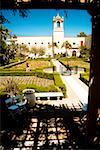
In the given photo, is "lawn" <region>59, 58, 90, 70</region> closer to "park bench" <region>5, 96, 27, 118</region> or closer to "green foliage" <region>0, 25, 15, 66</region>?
"green foliage" <region>0, 25, 15, 66</region>

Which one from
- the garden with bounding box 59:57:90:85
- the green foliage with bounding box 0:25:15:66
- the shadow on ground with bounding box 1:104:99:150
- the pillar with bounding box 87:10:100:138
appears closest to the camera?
the pillar with bounding box 87:10:100:138

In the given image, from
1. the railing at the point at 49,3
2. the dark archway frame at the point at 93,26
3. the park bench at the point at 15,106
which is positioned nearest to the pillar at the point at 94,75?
the dark archway frame at the point at 93,26

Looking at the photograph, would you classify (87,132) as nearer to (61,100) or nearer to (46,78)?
(61,100)

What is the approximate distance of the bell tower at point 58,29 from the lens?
201 ft

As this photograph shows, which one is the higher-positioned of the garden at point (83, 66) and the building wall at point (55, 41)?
the building wall at point (55, 41)

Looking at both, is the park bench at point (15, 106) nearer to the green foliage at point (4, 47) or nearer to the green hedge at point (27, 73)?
the green foliage at point (4, 47)

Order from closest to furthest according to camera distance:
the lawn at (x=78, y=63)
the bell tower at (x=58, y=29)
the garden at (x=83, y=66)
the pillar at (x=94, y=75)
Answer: the pillar at (x=94, y=75) < the garden at (x=83, y=66) < the lawn at (x=78, y=63) < the bell tower at (x=58, y=29)

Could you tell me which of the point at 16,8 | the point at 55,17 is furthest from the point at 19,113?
the point at 55,17

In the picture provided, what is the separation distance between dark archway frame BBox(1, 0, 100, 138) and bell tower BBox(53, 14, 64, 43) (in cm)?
5575

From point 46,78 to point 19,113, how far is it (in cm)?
1324

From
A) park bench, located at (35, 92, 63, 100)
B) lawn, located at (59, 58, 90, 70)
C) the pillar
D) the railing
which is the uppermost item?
the railing

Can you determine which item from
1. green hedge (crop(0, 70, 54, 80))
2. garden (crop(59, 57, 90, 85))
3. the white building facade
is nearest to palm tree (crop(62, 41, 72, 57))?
the white building facade

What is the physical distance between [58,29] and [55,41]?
3528mm

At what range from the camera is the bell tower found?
2416 inches
